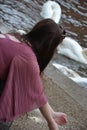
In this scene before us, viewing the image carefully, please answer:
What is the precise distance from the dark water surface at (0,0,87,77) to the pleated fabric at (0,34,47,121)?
4823mm

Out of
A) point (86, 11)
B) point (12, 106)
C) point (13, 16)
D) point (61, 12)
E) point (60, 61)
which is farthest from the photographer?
point (86, 11)

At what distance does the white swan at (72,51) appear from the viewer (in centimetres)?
753

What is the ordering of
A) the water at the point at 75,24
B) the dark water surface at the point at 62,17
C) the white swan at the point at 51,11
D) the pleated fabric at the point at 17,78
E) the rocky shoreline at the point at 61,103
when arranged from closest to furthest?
the pleated fabric at the point at 17,78, the rocky shoreline at the point at 61,103, the water at the point at 75,24, the dark water surface at the point at 62,17, the white swan at the point at 51,11

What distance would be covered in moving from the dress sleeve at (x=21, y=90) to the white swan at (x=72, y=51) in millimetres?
4977

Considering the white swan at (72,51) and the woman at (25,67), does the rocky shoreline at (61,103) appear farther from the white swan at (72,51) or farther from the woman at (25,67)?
the white swan at (72,51)

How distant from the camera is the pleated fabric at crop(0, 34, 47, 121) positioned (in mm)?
2480

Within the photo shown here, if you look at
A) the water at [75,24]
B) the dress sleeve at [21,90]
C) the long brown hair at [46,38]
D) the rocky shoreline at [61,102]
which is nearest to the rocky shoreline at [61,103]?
the rocky shoreline at [61,102]

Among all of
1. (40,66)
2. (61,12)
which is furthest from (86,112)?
(61,12)

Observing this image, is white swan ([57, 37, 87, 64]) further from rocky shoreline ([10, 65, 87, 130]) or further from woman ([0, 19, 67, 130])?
woman ([0, 19, 67, 130])

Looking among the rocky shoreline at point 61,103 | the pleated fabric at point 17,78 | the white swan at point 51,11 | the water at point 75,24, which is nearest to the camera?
the pleated fabric at point 17,78

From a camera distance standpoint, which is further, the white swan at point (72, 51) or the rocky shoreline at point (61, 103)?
the white swan at point (72, 51)

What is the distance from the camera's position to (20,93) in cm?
256

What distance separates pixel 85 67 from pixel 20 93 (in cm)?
504

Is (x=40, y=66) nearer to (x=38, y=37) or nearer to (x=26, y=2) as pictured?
(x=38, y=37)
